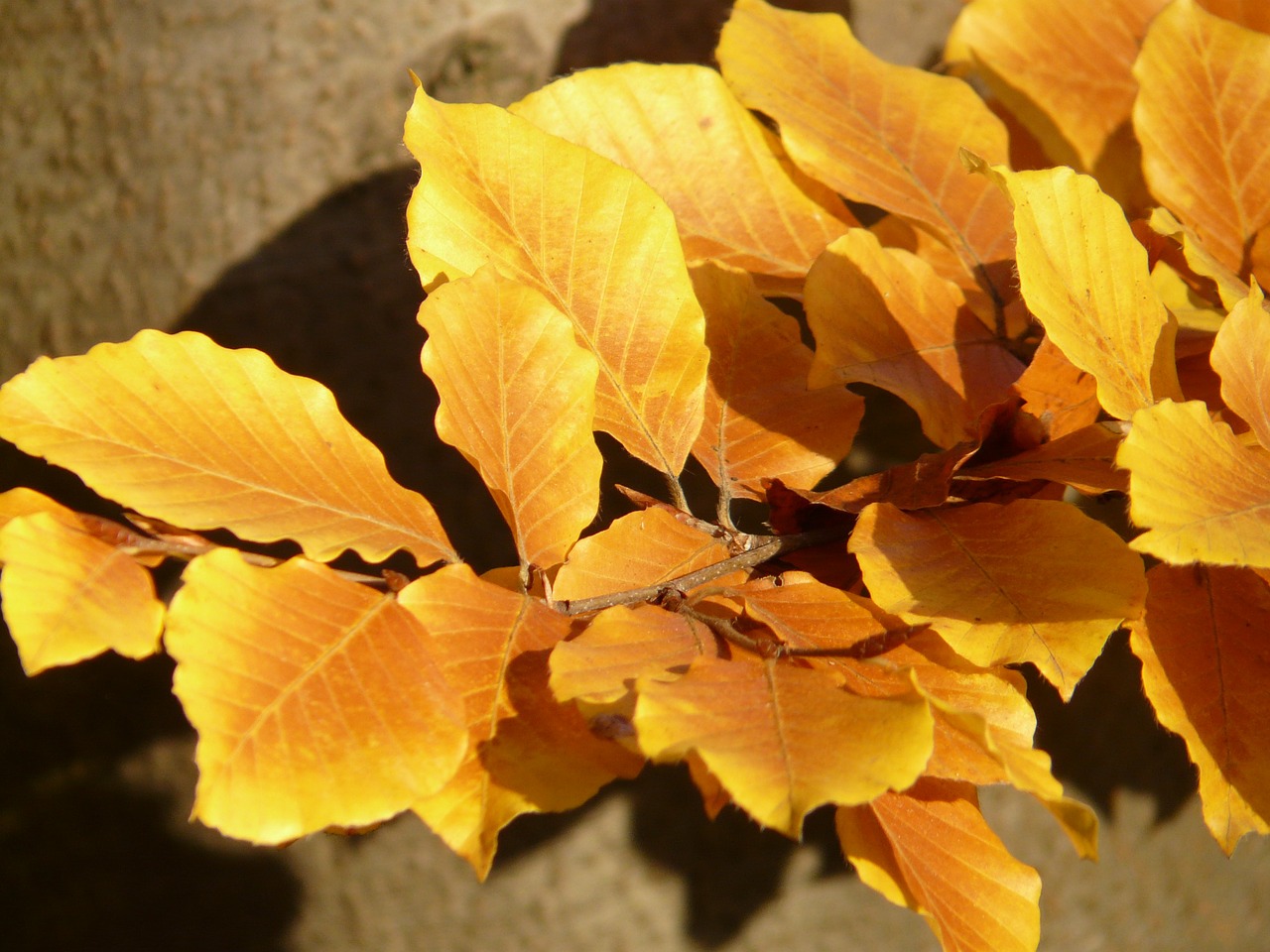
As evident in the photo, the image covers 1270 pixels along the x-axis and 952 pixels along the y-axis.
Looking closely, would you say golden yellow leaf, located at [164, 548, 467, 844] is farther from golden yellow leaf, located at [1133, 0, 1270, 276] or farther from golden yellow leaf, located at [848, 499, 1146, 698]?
golden yellow leaf, located at [1133, 0, 1270, 276]

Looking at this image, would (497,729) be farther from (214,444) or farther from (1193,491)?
(1193,491)

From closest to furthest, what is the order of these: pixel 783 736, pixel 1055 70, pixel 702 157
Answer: pixel 783 736, pixel 702 157, pixel 1055 70

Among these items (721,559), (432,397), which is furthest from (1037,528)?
(432,397)

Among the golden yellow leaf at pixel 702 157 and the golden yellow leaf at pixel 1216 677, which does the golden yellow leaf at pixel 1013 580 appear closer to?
the golden yellow leaf at pixel 1216 677

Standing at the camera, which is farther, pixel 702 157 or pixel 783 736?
pixel 702 157

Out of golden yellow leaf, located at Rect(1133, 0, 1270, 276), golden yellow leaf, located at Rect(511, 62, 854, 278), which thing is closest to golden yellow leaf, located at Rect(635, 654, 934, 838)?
golden yellow leaf, located at Rect(511, 62, 854, 278)

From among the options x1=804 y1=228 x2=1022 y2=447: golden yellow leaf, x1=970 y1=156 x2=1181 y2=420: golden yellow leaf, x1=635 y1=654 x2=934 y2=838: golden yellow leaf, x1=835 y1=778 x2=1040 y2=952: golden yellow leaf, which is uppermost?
x1=970 y1=156 x2=1181 y2=420: golden yellow leaf

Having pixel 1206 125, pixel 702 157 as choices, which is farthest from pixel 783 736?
pixel 1206 125
